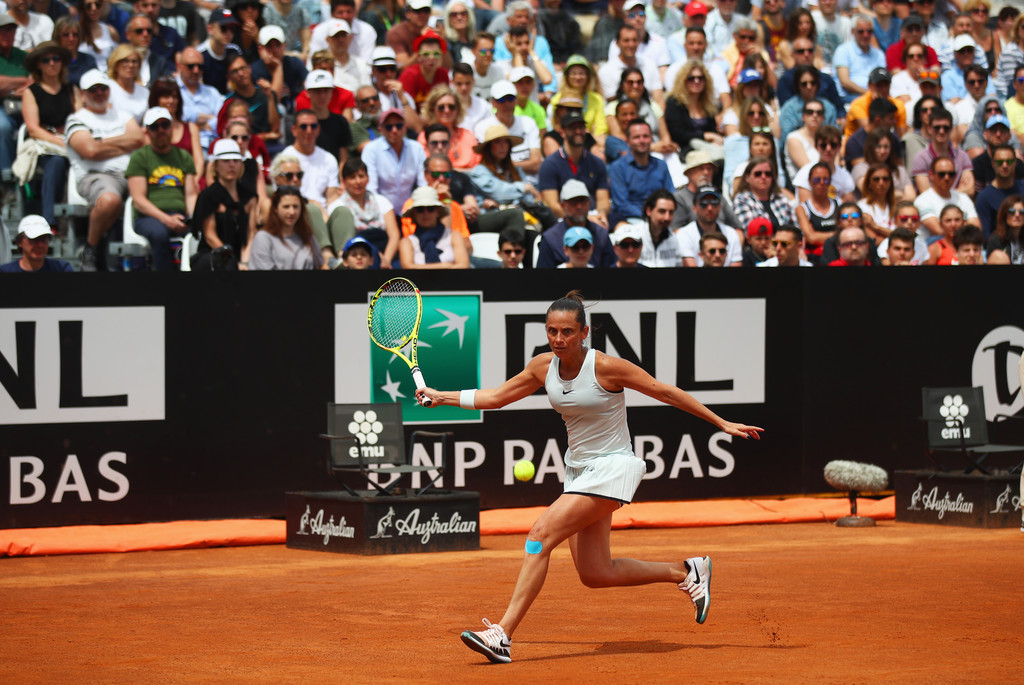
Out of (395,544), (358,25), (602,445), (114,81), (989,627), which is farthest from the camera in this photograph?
Result: (358,25)

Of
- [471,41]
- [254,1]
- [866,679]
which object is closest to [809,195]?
[471,41]

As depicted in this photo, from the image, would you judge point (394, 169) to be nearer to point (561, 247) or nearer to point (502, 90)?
point (502, 90)

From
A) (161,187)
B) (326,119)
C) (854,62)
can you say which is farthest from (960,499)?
(854,62)

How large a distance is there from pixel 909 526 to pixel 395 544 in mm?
4727

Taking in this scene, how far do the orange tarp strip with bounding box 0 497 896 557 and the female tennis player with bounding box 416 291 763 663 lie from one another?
443cm

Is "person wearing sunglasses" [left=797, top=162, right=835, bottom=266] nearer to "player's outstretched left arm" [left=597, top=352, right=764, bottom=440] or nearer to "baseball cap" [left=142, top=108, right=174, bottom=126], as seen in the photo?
"baseball cap" [left=142, top=108, right=174, bottom=126]

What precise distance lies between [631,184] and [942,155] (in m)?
3.79

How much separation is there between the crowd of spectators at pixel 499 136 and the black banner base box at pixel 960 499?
2478mm

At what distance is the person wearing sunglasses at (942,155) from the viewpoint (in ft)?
51.5

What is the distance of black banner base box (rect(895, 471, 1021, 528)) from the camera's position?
12.1 m

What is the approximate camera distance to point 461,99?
14.9m

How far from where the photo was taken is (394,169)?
45.6ft

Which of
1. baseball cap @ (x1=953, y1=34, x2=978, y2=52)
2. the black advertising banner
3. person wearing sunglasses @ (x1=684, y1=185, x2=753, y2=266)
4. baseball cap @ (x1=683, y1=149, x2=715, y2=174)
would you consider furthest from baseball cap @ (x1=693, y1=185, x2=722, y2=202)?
baseball cap @ (x1=953, y1=34, x2=978, y2=52)

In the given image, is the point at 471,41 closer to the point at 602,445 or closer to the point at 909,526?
the point at 909,526
